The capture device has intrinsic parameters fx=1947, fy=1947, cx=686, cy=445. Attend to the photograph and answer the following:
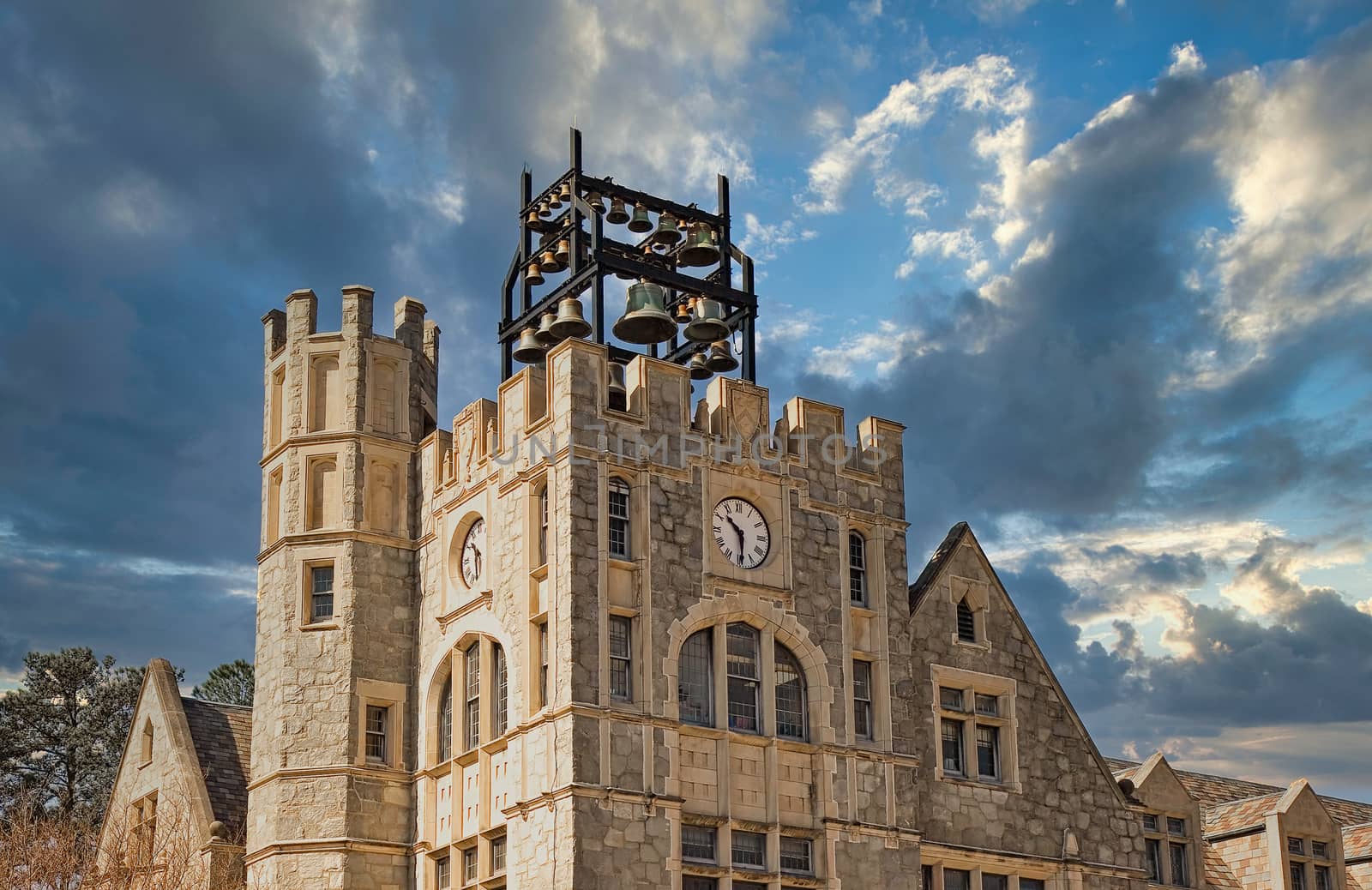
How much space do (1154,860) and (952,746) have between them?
745 cm

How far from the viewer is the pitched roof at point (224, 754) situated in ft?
151

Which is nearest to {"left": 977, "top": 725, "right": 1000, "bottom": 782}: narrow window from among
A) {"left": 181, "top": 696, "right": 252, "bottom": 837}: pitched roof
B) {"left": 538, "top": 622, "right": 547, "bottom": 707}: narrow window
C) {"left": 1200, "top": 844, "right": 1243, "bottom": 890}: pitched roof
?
{"left": 1200, "top": 844, "right": 1243, "bottom": 890}: pitched roof

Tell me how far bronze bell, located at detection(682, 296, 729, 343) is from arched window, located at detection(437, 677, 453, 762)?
9285 mm

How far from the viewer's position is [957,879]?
4234 cm

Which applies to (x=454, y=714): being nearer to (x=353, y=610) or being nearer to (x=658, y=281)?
(x=353, y=610)

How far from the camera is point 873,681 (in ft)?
137

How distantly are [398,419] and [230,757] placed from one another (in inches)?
371

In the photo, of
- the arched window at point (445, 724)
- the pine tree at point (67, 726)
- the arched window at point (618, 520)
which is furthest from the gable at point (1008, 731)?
the pine tree at point (67, 726)

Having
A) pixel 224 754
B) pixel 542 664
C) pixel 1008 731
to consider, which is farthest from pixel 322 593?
pixel 1008 731

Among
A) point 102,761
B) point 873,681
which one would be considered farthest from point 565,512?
point 102,761

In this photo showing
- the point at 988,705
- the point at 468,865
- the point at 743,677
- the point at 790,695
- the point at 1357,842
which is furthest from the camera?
the point at 1357,842

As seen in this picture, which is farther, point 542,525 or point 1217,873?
point 1217,873

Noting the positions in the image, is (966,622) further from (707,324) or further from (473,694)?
(473,694)

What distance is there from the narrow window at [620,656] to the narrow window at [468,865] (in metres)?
5.12
